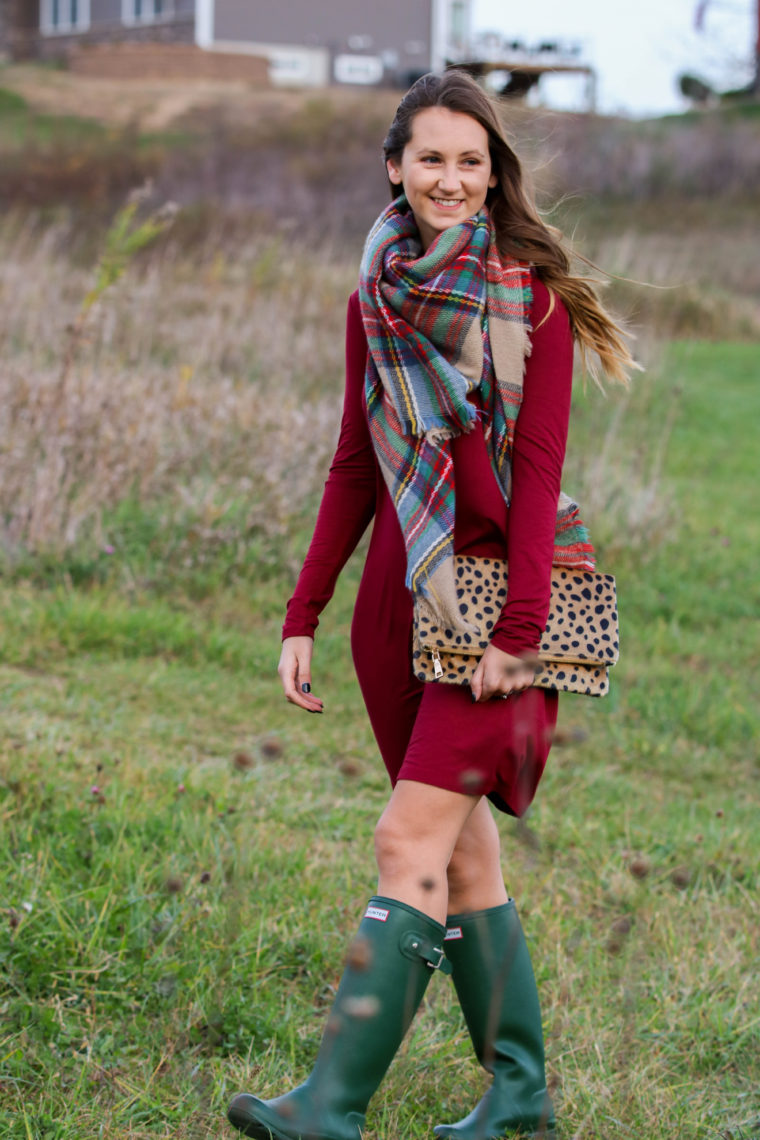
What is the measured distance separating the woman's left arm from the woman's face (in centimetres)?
20

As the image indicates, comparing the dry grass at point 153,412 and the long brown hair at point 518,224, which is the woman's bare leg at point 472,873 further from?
the dry grass at point 153,412

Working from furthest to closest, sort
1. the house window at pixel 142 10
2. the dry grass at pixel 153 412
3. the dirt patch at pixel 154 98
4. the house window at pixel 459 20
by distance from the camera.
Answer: the house window at pixel 459 20, the house window at pixel 142 10, the dirt patch at pixel 154 98, the dry grass at pixel 153 412

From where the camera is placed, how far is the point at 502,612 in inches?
84.1

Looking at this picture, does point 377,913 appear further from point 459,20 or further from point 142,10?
point 459,20

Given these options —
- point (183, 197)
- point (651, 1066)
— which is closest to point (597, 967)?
point (651, 1066)

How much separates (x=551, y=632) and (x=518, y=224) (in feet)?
2.54

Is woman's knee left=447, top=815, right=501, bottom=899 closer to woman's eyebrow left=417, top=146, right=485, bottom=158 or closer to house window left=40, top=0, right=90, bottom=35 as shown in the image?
woman's eyebrow left=417, top=146, right=485, bottom=158

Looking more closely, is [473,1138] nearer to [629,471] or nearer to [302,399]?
[629,471]

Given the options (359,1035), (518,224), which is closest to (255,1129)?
(359,1035)

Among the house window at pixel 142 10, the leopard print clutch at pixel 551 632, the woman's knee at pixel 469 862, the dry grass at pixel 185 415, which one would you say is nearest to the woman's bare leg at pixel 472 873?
the woman's knee at pixel 469 862

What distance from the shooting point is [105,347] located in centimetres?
795

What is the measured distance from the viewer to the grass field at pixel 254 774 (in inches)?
102

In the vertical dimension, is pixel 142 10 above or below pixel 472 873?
above

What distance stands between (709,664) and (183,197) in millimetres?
13790
